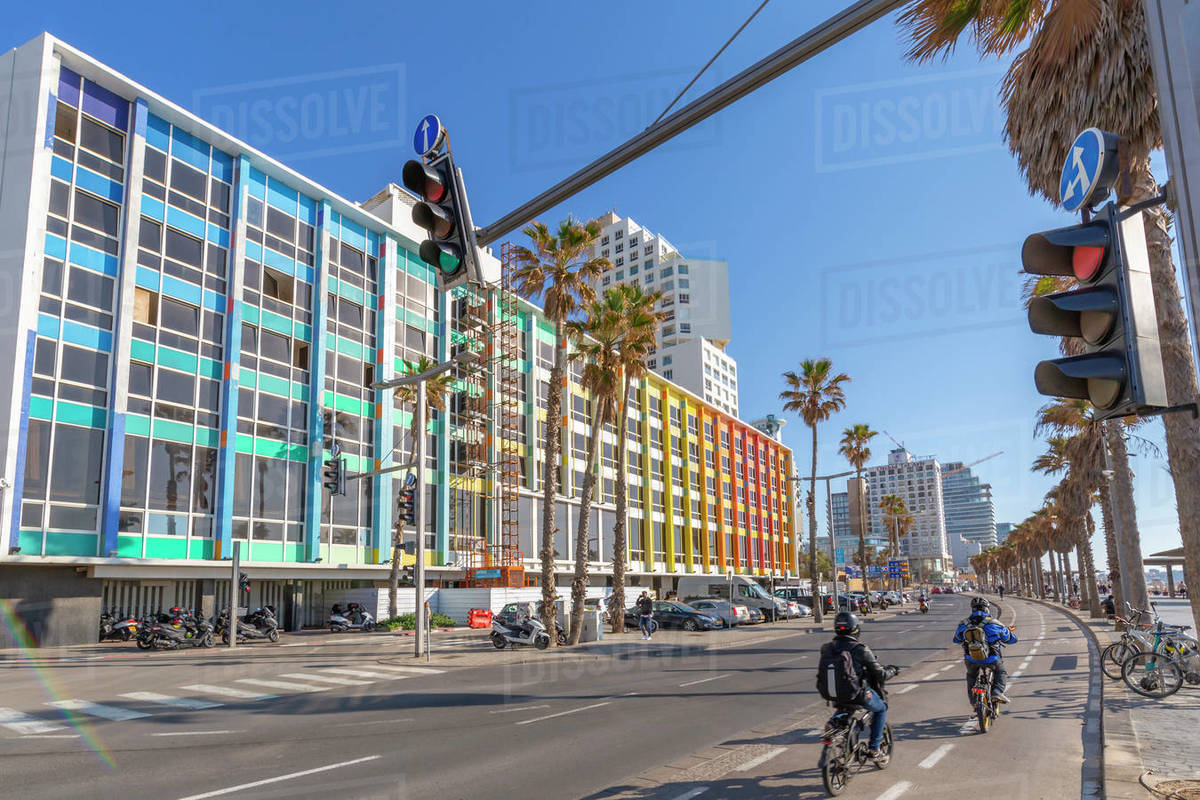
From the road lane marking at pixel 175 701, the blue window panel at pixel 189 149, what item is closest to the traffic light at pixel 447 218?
the road lane marking at pixel 175 701

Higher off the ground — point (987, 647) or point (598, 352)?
point (598, 352)

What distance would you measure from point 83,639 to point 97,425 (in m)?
7.10

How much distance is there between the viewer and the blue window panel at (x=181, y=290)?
1169 inches

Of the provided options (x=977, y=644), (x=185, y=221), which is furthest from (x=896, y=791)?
(x=185, y=221)

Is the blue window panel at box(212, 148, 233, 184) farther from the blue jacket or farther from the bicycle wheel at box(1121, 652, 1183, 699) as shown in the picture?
the bicycle wheel at box(1121, 652, 1183, 699)

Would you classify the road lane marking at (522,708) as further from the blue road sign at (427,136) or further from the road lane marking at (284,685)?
the blue road sign at (427,136)

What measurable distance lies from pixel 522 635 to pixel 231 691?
10338mm

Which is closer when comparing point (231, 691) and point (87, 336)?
point (231, 691)

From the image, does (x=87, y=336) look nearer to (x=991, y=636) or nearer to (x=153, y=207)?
(x=153, y=207)

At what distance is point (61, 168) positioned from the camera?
87.6 feet

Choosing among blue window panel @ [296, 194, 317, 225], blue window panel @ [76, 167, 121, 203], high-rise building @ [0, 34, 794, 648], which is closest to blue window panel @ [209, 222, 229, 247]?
high-rise building @ [0, 34, 794, 648]

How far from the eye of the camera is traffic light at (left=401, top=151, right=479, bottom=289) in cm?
520

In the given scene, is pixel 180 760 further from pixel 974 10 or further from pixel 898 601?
pixel 898 601

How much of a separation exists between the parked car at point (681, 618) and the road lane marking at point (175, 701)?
2255 centimetres
